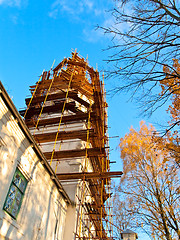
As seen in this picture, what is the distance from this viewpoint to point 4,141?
21.5 ft

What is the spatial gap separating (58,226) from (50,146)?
5653 mm

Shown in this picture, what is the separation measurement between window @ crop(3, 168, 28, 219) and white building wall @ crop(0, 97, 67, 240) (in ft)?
0.53

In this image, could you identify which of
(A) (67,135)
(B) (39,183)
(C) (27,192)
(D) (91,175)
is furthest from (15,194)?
(A) (67,135)

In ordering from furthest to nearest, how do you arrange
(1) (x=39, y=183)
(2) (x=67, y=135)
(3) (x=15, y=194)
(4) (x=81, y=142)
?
1. (4) (x=81, y=142)
2. (2) (x=67, y=135)
3. (1) (x=39, y=183)
4. (3) (x=15, y=194)

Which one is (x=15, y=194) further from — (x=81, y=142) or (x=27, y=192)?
(x=81, y=142)

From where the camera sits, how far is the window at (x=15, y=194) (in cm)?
647

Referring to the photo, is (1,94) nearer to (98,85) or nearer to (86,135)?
(86,135)

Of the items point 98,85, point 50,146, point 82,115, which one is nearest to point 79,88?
point 98,85

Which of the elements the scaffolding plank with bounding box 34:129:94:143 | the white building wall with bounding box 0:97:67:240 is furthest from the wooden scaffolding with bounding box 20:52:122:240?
the white building wall with bounding box 0:97:67:240

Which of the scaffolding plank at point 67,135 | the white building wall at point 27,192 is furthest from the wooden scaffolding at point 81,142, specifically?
the white building wall at point 27,192

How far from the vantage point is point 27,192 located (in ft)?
24.8

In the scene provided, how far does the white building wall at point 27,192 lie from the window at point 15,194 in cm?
16

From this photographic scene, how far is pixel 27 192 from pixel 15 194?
70 cm

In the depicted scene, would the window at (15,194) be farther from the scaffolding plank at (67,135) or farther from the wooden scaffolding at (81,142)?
the scaffolding plank at (67,135)
